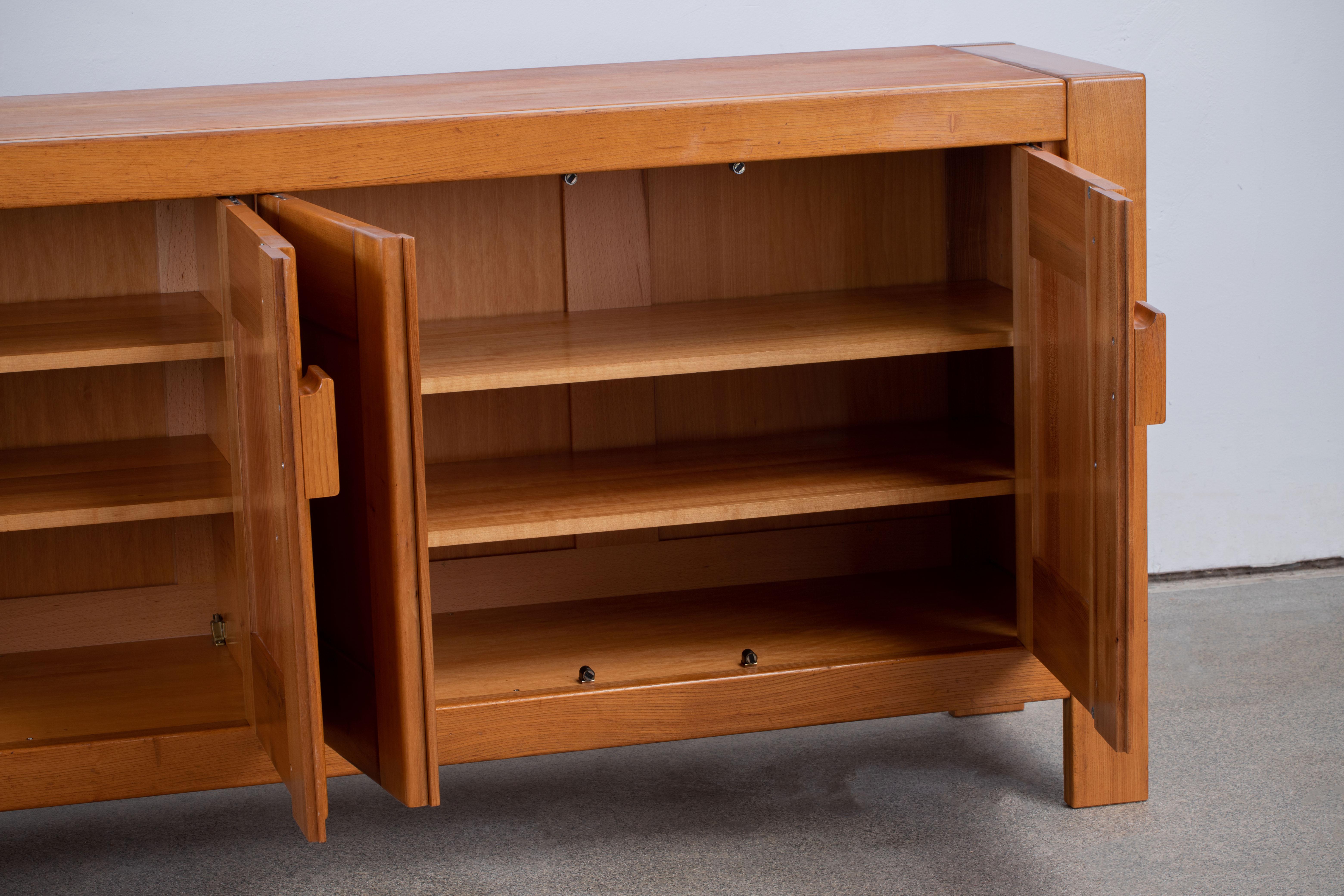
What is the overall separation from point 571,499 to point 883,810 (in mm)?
757

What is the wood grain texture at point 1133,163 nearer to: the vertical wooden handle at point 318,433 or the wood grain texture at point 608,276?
the wood grain texture at point 608,276

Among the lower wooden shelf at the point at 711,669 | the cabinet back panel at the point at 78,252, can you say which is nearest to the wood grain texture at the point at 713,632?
the lower wooden shelf at the point at 711,669

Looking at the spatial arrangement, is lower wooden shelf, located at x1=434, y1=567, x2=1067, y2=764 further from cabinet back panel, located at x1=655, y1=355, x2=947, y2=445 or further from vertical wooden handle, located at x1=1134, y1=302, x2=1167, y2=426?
vertical wooden handle, located at x1=1134, y1=302, x2=1167, y2=426

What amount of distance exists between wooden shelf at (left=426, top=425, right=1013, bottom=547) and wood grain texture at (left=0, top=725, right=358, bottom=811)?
0.44m

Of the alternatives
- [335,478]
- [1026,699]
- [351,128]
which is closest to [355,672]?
[335,478]

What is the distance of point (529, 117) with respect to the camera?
1919 mm

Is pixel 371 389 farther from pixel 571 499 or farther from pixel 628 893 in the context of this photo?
pixel 628 893

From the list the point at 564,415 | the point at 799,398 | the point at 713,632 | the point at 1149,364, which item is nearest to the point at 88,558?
the point at 564,415

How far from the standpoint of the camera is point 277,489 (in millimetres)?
1640

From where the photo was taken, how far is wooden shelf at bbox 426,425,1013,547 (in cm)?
212

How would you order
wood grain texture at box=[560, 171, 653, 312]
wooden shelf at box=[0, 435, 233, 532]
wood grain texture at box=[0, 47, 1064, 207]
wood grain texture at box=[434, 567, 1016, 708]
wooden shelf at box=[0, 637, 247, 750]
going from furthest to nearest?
wood grain texture at box=[560, 171, 653, 312], wood grain texture at box=[434, 567, 1016, 708], wooden shelf at box=[0, 637, 247, 750], wooden shelf at box=[0, 435, 233, 532], wood grain texture at box=[0, 47, 1064, 207]

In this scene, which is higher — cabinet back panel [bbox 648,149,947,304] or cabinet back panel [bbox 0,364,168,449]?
cabinet back panel [bbox 648,149,947,304]

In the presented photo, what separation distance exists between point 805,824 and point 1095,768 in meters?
0.49

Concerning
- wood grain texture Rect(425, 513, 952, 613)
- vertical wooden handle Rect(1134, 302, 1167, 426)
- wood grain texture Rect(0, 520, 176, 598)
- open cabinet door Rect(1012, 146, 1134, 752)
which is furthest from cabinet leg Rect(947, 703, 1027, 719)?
wood grain texture Rect(0, 520, 176, 598)
